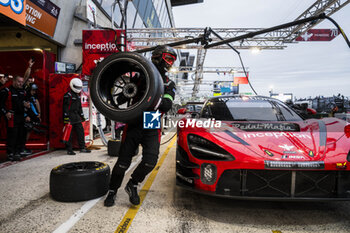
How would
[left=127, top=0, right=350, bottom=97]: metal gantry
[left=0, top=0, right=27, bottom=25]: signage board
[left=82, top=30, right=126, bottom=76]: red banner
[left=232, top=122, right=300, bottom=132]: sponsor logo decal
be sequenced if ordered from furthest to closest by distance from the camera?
1. [left=127, top=0, right=350, bottom=97]: metal gantry
2. [left=82, top=30, right=126, bottom=76]: red banner
3. [left=0, top=0, right=27, bottom=25]: signage board
4. [left=232, top=122, right=300, bottom=132]: sponsor logo decal

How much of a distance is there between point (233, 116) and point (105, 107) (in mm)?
1740

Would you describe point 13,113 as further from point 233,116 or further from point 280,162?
point 280,162

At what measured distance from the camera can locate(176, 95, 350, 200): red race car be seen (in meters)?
2.02

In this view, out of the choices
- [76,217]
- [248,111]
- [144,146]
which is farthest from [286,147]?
[76,217]

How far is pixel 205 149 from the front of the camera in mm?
2262

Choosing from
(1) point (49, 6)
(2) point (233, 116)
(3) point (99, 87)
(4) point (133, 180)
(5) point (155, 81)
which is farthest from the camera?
(1) point (49, 6)

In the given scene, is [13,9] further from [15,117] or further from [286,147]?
[286,147]

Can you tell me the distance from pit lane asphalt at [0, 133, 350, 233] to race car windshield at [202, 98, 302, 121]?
1.09 m

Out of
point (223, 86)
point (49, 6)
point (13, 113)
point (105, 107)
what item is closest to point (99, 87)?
point (105, 107)

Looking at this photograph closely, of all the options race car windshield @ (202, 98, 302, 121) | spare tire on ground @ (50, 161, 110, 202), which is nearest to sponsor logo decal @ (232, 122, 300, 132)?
race car windshield @ (202, 98, 302, 121)

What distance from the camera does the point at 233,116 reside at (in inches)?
122

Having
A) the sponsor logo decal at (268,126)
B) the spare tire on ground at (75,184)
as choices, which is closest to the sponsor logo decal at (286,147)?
the sponsor logo decal at (268,126)

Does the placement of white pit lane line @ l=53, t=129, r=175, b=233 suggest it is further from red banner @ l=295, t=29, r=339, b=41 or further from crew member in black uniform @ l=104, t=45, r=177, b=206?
red banner @ l=295, t=29, r=339, b=41

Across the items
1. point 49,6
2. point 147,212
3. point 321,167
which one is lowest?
point 147,212
